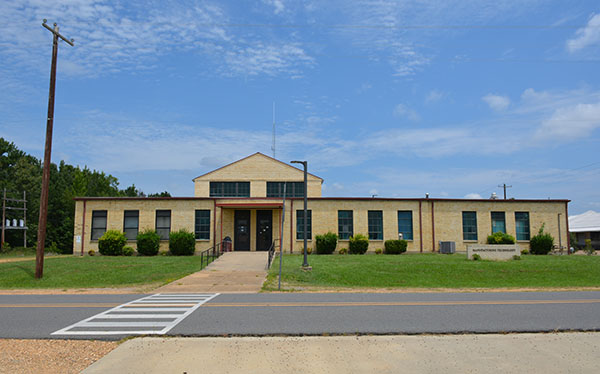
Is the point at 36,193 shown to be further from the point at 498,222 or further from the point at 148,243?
the point at 498,222

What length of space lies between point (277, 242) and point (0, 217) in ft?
143

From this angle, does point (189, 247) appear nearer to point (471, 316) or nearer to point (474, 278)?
point (474, 278)

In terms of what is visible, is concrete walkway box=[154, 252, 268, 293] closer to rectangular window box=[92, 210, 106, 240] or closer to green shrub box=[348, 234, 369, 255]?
green shrub box=[348, 234, 369, 255]

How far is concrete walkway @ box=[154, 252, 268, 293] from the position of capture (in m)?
16.1

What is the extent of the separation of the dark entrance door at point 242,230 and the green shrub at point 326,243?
201 inches

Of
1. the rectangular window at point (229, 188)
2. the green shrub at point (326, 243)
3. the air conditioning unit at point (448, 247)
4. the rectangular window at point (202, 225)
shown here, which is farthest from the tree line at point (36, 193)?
the air conditioning unit at point (448, 247)

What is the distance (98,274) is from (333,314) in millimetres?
14244

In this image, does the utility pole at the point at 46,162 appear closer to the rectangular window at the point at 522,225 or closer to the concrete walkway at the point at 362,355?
the concrete walkway at the point at 362,355

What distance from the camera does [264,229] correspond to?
32.5 m

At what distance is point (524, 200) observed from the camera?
33531 mm

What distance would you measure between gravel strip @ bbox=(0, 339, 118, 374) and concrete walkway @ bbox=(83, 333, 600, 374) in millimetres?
296

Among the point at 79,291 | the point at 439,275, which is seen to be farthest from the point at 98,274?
the point at 439,275

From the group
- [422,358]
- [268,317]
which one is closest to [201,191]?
[268,317]

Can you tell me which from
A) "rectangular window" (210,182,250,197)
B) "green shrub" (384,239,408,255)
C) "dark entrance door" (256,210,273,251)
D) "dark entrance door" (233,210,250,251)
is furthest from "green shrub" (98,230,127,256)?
"green shrub" (384,239,408,255)
